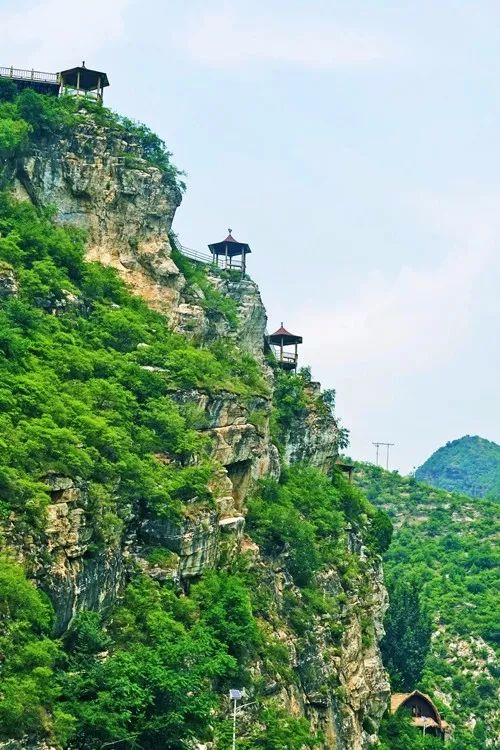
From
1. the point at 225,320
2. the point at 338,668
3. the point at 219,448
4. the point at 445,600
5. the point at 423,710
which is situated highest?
the point at 225,320

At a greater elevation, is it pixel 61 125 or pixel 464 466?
pixel 61 125

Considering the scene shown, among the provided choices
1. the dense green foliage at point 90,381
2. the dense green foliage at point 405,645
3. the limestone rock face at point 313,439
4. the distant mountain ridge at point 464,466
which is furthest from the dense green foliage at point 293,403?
the distant mountain ridge at point 464,466

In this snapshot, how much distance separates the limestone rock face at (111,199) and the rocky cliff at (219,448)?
1.8 inches

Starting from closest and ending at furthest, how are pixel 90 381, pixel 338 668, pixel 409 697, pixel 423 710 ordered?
pixel 90 381
pixel 338 668
pixel 409 697
pixel 423 710

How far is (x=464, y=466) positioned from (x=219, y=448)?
136880mm

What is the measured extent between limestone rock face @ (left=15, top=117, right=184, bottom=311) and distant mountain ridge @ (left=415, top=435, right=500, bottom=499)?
392 ft

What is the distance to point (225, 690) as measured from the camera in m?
34.4

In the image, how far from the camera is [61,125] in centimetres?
4509

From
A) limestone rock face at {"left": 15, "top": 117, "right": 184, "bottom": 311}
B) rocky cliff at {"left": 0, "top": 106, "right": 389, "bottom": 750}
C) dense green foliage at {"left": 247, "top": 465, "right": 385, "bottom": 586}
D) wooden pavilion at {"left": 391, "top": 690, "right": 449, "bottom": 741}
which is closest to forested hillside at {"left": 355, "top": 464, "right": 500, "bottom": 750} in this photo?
wooden pavilion at {"left": 391, "top": 690, "right": 449, "bottom": 741}

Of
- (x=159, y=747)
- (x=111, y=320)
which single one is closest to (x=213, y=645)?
(x=159, y=747)

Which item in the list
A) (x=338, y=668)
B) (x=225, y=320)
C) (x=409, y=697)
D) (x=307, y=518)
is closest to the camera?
(x=338, y=668)

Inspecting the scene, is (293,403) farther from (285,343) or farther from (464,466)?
(464,466)

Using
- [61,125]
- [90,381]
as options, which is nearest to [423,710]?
[90,381]

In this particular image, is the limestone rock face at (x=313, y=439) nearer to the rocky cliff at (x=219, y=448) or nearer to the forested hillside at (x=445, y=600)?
the rocky cliff at (x=219, y=448)
